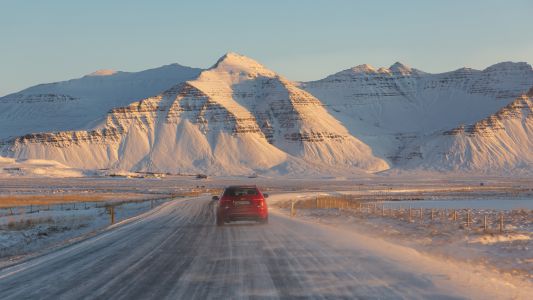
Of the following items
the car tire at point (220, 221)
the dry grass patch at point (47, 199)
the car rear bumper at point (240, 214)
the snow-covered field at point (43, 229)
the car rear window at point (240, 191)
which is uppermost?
the car rear window at point (240, 191)

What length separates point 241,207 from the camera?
27750 mm

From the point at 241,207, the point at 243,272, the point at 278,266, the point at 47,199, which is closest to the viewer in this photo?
the point at 243,272

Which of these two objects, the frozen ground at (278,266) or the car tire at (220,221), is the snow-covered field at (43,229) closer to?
the car tire at (220,221)

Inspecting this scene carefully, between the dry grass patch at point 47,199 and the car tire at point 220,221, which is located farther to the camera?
the dry grass patch at point 47,199

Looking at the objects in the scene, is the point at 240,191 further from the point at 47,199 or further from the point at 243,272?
the point at 47,199

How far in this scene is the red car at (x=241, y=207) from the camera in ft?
90.8

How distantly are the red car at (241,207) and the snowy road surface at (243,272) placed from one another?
5.22 m

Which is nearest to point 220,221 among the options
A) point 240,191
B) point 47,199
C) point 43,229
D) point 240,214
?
point 240,214

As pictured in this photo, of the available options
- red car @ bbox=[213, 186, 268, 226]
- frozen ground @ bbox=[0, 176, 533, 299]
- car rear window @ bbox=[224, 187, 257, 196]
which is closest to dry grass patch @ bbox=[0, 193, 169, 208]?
car rear window @ bbox=[224, 187, 257, 196]

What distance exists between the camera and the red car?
2769cm

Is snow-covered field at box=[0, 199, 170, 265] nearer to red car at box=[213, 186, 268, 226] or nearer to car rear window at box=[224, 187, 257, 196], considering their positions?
red car at box=[213, 186, 268, 226]

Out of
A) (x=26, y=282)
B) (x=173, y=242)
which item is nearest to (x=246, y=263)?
(x=26, y=282)

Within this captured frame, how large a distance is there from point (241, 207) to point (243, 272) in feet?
44.3

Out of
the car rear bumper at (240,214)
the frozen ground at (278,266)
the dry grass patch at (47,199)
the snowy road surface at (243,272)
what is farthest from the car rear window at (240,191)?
the dry grass patch at (47,199)
